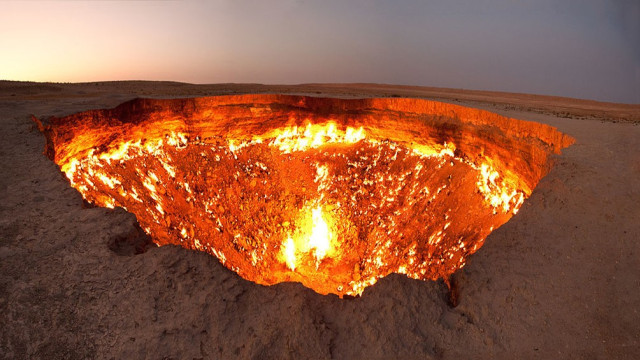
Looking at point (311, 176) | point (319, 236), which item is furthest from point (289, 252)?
point (311, 176)

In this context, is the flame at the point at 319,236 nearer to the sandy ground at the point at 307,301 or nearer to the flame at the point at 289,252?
the flame at the point at 289,252

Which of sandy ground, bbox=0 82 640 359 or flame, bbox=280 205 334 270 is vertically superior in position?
sandy ground, bbox=0 82 640 359

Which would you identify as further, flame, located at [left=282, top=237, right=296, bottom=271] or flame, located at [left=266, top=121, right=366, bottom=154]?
flame, located at [left=266, top=121, right=366, bottom=154]

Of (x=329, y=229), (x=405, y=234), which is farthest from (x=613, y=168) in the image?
(x=329, y=229)

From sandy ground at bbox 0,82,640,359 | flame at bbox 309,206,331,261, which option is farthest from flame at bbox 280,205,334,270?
sandy ground at bbox 0,82,640,359

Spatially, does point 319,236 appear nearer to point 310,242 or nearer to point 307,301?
point 310,242

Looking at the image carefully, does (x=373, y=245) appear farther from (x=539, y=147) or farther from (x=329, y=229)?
(x=539, y=147)

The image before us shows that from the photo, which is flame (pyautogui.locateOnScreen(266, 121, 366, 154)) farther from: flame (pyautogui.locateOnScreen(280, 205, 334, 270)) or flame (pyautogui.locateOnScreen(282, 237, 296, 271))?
flame (pyautogui.locateOnScreen(282, 237, 296, 271))
